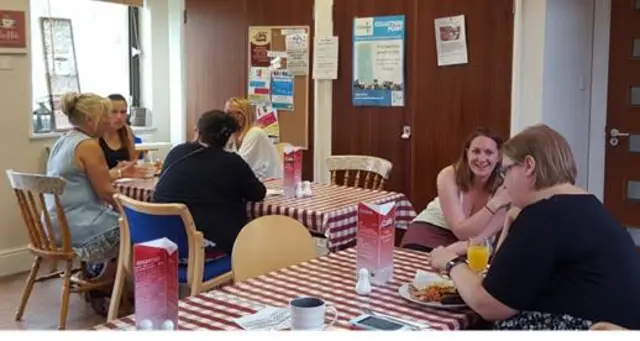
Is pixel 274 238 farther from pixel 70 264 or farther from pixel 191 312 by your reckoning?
pixel 70 264

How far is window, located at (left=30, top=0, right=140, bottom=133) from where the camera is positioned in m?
5.43

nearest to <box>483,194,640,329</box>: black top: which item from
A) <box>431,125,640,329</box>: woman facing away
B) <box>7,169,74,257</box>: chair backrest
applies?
<box>431,125,640,329</box>: woman facing away

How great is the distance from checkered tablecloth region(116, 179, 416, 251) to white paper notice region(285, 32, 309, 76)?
142 cm

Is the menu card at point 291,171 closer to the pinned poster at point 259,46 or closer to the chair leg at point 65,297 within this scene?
the chair leg at point 65,297

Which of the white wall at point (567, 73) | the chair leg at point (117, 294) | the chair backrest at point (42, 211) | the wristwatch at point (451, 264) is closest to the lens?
the wristwatch at point (451, 264)

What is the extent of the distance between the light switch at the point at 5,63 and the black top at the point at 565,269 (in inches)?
154

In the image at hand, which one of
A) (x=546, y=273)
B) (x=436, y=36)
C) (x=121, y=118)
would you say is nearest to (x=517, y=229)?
(x=546, y=273)

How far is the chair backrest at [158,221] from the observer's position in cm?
308

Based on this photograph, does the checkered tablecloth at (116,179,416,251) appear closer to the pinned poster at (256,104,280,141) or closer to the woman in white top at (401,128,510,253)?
the woman in white top at (401,128,510,253)

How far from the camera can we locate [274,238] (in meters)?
2.66

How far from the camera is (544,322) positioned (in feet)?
6.18

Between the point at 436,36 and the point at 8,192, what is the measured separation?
293cm

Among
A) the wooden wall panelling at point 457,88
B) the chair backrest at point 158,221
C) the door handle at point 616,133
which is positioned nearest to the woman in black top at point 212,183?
the chair backrest at point 158,221

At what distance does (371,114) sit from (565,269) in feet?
11.0
